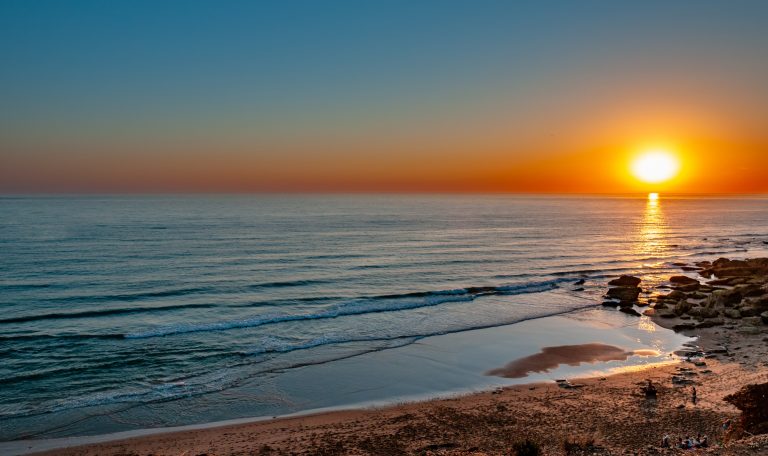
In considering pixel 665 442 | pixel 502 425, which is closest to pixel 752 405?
pixel 665 442

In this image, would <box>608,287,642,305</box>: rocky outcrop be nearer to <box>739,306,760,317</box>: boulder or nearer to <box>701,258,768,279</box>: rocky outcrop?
<box>739,306,760,317</box>: boulder

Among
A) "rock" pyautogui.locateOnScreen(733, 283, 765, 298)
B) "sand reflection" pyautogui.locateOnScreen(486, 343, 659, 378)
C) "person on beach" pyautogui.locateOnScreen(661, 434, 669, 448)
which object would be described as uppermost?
"rock" pyautogui.locateOnScreen(733, 283, 765, 298)

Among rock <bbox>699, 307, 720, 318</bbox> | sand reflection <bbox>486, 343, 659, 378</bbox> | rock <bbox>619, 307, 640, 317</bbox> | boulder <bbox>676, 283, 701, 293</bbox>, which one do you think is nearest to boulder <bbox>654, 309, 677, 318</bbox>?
rock <bbox>619, 307, 640, 317</bbox>

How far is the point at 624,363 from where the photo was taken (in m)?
20.9

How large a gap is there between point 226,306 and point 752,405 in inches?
1031

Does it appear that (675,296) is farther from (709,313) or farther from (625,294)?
(709,313)

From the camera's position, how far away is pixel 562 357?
22.0 m

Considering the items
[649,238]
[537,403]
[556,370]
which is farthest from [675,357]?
[649,238]

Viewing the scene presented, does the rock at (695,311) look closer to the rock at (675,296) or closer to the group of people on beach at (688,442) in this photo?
the rock at (675,296)

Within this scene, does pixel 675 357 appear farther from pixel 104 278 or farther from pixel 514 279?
pixel 104 278

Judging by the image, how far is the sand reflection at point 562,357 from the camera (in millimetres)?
20203

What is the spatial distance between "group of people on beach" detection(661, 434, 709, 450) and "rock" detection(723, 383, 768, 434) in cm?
116

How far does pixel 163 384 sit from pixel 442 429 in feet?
34.6

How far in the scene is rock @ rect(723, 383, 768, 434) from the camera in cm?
1224
